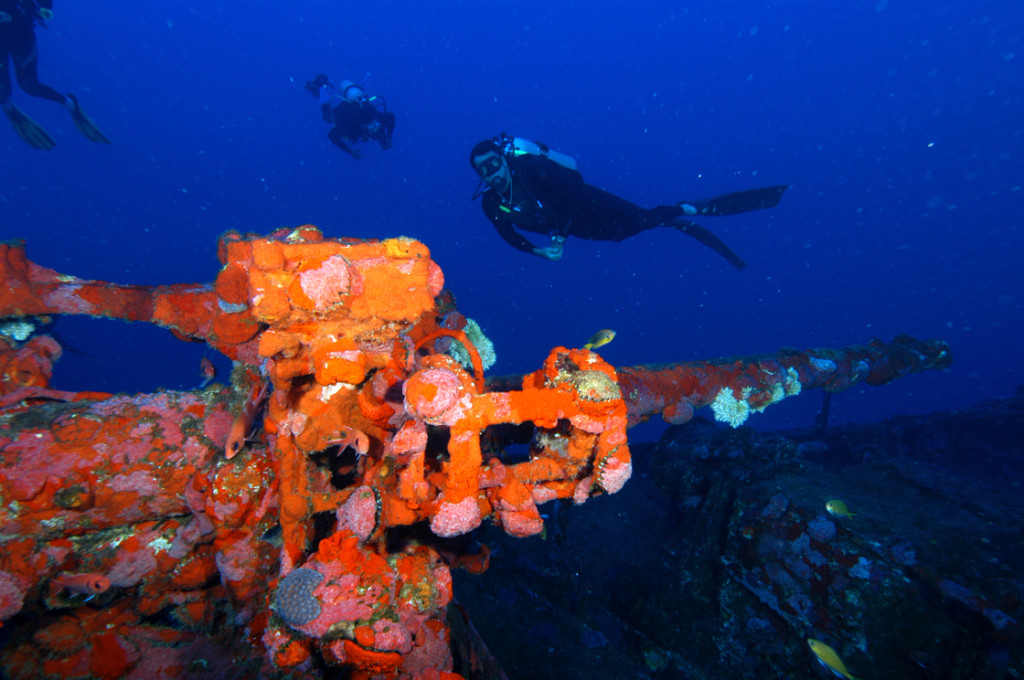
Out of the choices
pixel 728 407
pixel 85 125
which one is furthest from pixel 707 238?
pixel 85 125

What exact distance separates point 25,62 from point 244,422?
1469 cm

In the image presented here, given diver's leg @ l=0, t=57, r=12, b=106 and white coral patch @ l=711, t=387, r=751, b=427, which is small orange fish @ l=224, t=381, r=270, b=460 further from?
diver's leg @ l=0, t=57, r=12, b=106

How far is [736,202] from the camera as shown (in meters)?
9.59

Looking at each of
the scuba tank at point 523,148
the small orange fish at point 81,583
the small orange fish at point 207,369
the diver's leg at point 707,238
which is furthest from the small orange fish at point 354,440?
the diver's leg at point 707,238

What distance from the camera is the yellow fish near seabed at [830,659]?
2762 millimetres

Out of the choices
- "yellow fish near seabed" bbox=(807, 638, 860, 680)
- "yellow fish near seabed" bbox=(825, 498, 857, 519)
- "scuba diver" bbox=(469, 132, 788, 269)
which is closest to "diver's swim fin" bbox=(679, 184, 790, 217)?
"scuba diver" bbox=(469, 132, 788, 269)

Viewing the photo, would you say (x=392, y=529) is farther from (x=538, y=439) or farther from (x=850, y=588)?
(x=850, y=588)

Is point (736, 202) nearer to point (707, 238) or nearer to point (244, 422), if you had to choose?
point (707, 238)

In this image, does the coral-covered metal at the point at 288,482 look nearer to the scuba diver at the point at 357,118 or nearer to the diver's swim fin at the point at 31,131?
the diver's swim fin at the point at 31,131

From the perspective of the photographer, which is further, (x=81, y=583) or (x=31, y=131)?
(x=31, y=131)

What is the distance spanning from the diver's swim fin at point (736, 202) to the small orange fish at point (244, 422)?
977 centimetres

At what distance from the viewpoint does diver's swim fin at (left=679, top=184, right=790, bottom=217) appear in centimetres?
948

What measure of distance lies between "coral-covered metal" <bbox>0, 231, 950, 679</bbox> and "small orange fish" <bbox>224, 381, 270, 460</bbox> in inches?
0.4

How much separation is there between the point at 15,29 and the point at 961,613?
17.7 metres
